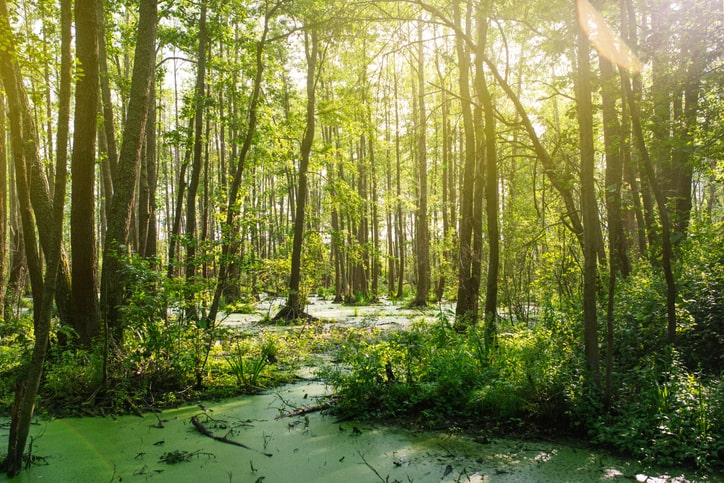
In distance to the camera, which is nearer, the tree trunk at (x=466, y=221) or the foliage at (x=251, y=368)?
the foliage at (x=251, y=368)

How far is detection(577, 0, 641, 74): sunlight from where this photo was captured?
4195 millimetres

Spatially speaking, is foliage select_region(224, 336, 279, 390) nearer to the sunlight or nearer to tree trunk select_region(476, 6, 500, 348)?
tree trunk select_region(476, 6, 500, 348)

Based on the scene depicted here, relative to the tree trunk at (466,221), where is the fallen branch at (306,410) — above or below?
below

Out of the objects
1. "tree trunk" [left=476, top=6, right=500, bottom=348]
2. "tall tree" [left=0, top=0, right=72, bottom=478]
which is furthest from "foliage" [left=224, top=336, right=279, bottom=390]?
"tree trunk" [left=476, top=6, right=500, bottom=348]

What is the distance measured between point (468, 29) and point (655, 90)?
343 centimetres

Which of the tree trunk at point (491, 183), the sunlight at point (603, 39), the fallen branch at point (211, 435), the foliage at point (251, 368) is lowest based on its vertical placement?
the fallen branch at point (211, 435)

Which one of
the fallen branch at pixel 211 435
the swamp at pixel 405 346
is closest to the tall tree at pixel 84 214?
the swamp at pixel 405 346

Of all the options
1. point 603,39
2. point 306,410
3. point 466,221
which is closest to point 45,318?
point 306,410

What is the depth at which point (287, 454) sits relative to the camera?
3.70 metres

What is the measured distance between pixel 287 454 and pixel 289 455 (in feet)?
0.09

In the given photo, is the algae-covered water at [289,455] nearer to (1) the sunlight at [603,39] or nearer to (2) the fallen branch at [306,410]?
(2) the fallen branch at [306,410]

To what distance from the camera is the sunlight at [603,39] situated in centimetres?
420

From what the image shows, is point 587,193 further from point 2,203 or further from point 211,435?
point 2,203

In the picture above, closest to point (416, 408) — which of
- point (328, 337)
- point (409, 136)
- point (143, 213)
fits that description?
point (409, 136)
